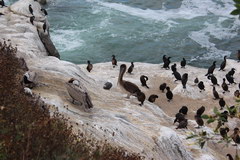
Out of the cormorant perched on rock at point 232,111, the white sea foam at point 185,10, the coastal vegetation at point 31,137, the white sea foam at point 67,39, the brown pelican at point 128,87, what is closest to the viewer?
the cormorant perched on rock at point 232,111

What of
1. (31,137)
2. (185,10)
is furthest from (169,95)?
(185,10)

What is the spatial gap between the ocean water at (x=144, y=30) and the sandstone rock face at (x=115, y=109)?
1015 cm

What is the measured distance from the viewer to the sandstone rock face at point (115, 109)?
37.1 ft

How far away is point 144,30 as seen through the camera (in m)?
40.5

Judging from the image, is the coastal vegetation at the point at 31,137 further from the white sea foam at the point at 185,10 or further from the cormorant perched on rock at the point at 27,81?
the white sea foam at the point at 185,10

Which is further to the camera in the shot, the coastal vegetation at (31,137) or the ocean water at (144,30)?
the ocean water at (144,30)

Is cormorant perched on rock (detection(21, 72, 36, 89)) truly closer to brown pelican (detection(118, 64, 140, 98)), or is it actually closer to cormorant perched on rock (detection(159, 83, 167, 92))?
brown pelican (detection(118, 64, 140, 98))

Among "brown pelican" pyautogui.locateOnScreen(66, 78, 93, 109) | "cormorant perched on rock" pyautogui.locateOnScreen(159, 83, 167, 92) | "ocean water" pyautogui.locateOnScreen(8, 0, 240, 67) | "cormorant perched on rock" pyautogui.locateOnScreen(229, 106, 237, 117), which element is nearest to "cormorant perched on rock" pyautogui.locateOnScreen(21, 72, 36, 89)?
"brown pelican" pyautogui.locateOnScreen(66, 78, 93, 109)

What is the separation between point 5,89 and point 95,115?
4260 mm

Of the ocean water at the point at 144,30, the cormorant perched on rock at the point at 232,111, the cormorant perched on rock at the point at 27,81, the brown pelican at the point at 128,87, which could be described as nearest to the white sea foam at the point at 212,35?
the ocean water at the point at 144,30

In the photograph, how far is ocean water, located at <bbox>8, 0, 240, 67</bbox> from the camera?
3556cm

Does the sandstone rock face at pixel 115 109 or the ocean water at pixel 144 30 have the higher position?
the sandstone rock face at pixel 115 109

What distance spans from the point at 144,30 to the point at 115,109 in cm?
2711

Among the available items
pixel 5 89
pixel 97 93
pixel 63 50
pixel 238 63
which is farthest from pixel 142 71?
pixel 5 89
